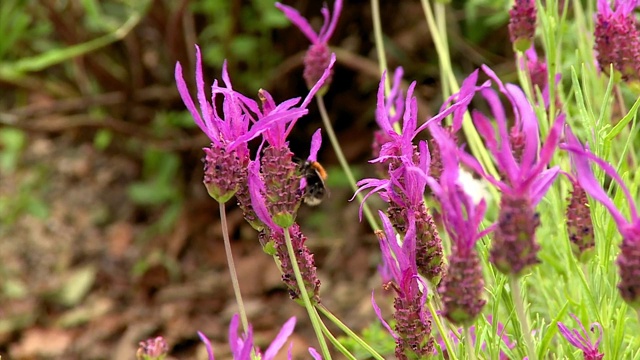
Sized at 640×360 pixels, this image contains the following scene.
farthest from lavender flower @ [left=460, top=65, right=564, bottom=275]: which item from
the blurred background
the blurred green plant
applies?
the blurred green plant

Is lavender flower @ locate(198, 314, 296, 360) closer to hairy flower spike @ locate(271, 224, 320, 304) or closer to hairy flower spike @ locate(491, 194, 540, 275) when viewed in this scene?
hairy flower spike @ locate(271, 224, 320, 304)

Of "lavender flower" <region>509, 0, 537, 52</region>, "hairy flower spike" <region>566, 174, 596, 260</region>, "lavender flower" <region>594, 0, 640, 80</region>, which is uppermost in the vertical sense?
"lavender flower" <region>509, 0, 537, 52</region>

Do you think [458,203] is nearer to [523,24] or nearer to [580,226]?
[580,226]

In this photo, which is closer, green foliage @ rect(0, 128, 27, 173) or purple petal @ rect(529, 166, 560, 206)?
purple petal @ rect(529, 166, 560, 206)

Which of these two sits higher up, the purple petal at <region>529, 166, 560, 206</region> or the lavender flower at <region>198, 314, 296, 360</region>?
the purple petal at <region>529, 166, 560, 206</region>

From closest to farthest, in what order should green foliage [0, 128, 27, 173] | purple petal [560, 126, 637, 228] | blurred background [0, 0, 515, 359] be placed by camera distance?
1. purple petal [560, 126, 637, 228]
2. blurred background [0, 0, 515, 359]
3. green foliage [0, 128, 27, 173]

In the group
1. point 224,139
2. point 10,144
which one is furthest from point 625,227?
point 10,144

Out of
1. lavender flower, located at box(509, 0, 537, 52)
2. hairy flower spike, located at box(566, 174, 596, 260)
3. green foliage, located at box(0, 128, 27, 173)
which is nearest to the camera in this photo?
hairy flower spike, located at box(566, 174, 596, 260)

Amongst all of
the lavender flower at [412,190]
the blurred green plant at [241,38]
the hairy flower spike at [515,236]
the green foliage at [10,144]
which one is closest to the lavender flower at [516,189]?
the hairy flower spike at [515,236]
